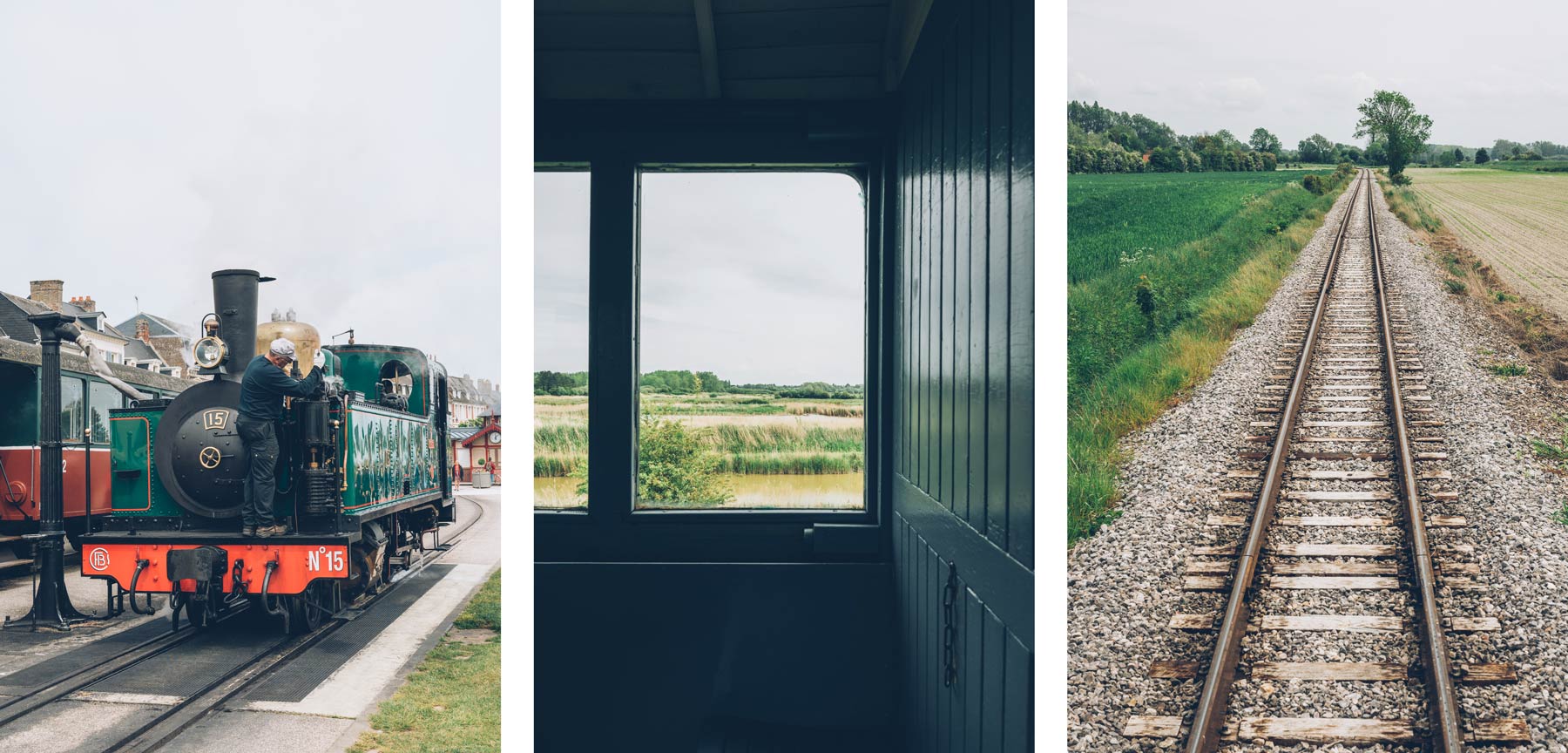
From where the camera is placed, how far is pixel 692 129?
2.88m

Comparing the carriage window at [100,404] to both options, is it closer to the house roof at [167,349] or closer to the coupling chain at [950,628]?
the house roof at [167,349]

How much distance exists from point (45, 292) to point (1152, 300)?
17.5 ft

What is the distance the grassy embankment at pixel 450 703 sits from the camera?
3.52 metres

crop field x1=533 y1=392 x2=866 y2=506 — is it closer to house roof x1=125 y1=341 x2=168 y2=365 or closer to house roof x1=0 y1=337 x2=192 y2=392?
house roof x1=0 y1=337 x2=192 y2=392

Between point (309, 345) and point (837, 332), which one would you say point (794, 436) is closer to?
point (837, 332)

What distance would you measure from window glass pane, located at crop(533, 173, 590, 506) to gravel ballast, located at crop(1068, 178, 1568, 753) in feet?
5.74

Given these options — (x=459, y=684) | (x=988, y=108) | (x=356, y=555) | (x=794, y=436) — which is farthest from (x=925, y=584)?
(x=356, y=555)

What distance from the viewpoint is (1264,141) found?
2.06m

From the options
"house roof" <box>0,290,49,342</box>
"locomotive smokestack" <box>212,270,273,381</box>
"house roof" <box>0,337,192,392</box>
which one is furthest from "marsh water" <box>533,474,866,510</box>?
"house roof" <box>0,290,49,342</box>

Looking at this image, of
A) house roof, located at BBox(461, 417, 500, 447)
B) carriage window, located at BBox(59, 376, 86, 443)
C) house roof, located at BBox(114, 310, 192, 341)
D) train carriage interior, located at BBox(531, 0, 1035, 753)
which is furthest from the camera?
house roof, located at BBox(461, 417, 500, 447)

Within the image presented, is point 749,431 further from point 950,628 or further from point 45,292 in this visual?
point 45,292

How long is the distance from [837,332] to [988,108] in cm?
160

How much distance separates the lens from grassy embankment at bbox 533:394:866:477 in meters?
2.90

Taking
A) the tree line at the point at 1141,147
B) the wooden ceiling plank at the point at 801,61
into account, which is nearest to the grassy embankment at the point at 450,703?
the wooden ceiling plank at the point at 801,61
